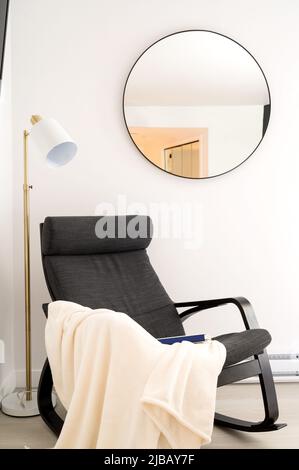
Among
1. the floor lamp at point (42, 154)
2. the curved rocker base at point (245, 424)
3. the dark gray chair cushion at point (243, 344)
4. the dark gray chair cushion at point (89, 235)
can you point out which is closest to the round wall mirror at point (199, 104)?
the dark gray chair cushion at point (89, 235)

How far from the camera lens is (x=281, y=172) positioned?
3.21m

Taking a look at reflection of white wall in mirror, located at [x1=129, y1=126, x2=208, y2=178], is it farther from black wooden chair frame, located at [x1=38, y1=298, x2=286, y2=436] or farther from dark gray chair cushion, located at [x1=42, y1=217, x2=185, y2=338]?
black wooden chair frame, located at [x1=38, y1=298, x2=286, y2=436]

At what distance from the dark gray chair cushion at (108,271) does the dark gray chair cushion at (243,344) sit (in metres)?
0.54

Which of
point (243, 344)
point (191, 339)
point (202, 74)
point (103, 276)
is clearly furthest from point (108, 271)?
point (202, 74)

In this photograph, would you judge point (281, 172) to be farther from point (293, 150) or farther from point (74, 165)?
point (74, 165)

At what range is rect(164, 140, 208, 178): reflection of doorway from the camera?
10.3 ft

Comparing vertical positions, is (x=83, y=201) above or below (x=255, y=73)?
below

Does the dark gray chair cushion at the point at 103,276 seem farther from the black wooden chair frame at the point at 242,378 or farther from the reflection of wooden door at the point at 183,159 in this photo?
the reflection of wooden door at the point at 183,159

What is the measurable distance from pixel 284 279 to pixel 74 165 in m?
1.41

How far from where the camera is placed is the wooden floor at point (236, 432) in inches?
90.6

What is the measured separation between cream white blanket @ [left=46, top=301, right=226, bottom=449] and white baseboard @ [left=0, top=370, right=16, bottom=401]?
101 centimetres
